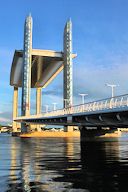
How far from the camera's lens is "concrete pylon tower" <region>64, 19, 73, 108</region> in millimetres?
148250

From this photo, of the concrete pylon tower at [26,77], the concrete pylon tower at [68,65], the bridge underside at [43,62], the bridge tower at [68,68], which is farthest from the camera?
the bridge underside at [43,62]

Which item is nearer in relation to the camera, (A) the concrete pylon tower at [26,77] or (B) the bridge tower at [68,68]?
(B) the bridge tower at [68,68]

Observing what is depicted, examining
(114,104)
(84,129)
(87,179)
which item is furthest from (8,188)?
(84,129)

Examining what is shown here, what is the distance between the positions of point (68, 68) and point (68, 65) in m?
1.67

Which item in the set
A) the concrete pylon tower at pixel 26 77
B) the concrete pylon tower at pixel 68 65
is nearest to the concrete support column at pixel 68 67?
the concrete pylon tower at pixel 68 65

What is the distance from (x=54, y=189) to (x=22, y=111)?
465 feet

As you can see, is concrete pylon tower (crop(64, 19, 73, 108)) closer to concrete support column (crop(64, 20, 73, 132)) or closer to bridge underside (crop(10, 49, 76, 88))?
concrete support column (crop(64, 20, 73, 132))

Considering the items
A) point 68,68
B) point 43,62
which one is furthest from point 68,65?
point 43,62

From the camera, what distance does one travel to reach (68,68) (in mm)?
154250

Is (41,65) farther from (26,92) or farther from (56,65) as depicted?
(26,92)

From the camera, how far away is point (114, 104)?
1603 inches

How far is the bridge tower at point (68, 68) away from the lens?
14686 cm

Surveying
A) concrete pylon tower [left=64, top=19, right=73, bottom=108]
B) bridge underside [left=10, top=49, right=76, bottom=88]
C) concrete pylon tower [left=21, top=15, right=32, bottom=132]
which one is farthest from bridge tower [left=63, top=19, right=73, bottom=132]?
concrete pylon tower [left=21, top=15, right=32, bottom=132]

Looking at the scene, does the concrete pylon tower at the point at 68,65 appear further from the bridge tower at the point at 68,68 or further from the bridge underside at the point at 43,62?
the bridge underside at the point at 43,62
